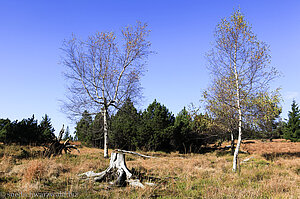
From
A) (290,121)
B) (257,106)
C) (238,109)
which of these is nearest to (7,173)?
(238,109)

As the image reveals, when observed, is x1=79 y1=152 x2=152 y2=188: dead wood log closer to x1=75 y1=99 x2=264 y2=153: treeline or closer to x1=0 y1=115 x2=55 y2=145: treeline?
x1=0 y1=115 x2=55 y2=145: treeline

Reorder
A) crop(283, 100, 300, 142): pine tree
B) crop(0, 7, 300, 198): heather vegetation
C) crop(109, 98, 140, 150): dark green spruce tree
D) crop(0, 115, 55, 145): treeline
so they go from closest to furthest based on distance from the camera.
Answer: crop(0, 7, 300, 198): heather vegetation, crop(0, 115, 55, 145): treeline, crop(109, 98, 140, 150): dark green spruce tree, crop(283, 100, 300, 142): pine tree

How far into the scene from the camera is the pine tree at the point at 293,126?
3419 centimetres

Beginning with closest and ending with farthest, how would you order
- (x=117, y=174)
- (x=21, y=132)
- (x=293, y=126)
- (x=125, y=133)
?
1. (x=117, y=174)
2. (x=21, y=132)
3. (x=125, y=133)
4. (x=293, y=126)

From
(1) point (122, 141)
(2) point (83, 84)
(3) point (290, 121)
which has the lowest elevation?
(1) point (122, 141)

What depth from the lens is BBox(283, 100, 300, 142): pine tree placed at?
3419cm

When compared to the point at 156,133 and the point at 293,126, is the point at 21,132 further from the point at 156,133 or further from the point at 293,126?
the point at 293,126

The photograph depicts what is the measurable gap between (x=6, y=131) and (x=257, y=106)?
1952 centimetres

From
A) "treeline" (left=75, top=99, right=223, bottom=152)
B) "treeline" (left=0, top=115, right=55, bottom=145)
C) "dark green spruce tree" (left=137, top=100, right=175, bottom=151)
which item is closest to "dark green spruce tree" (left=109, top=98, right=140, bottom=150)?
"treeline" (left=75, top=99, right=223, bottom=152)

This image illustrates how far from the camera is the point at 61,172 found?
6938 mm

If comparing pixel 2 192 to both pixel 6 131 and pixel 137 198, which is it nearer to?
pixel 137 198

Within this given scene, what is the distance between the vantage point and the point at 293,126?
115 feet

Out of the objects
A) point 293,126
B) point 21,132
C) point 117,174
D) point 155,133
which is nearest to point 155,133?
point 155,133

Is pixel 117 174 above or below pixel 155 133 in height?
below
